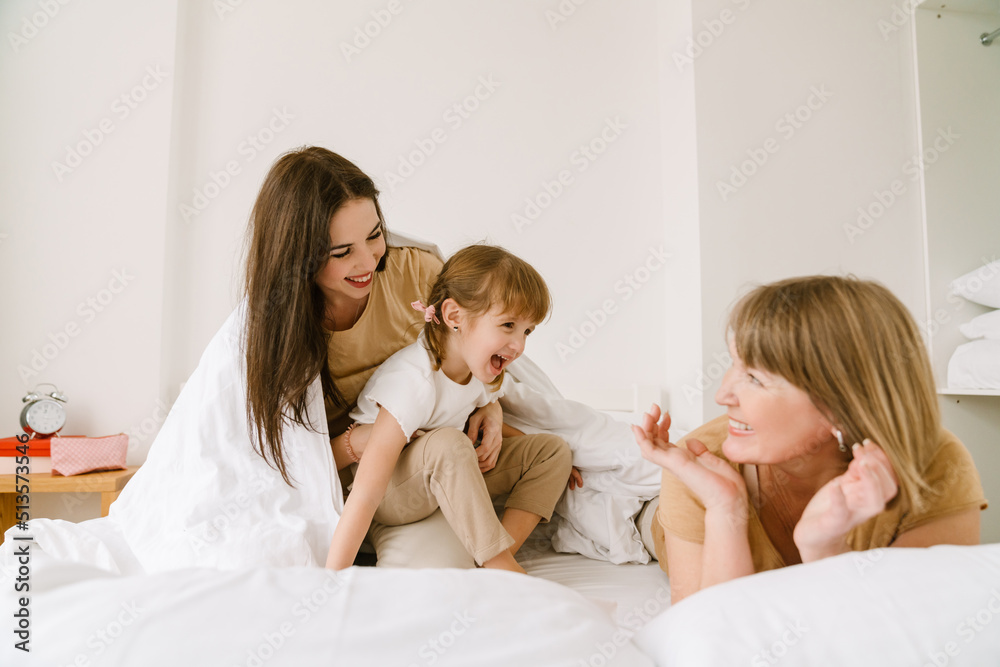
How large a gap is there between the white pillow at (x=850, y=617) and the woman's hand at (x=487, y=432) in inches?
23.8

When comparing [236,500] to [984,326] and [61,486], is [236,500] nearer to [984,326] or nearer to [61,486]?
[61,486]

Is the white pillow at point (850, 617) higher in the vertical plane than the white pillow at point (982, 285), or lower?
lower

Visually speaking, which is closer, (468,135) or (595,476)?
(595,476)

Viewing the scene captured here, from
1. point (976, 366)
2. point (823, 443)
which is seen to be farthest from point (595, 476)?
point (976, 366)

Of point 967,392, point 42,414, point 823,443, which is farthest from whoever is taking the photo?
point 967,392

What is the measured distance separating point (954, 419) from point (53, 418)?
302 centimetres

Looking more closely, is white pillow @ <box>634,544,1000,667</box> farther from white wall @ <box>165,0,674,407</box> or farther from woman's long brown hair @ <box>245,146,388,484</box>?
white wall @ <box>165,0,674,407</box>

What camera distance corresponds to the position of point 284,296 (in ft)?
3.54

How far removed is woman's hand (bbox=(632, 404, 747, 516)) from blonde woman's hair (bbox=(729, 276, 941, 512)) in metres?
0.14

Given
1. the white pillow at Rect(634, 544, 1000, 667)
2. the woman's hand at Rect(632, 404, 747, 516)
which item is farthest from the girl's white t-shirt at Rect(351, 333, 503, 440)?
the white pillow at Rect(634, 544, 1000, 667)

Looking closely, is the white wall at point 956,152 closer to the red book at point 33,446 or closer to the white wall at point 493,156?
the white wall at point 493,156

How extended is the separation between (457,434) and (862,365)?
2.03 feet

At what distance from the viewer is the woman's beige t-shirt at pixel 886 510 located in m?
0.75

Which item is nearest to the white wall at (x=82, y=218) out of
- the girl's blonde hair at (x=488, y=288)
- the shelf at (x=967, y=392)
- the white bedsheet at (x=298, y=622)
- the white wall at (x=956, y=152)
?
the girl's blonde hair at (x=488, y=288)
